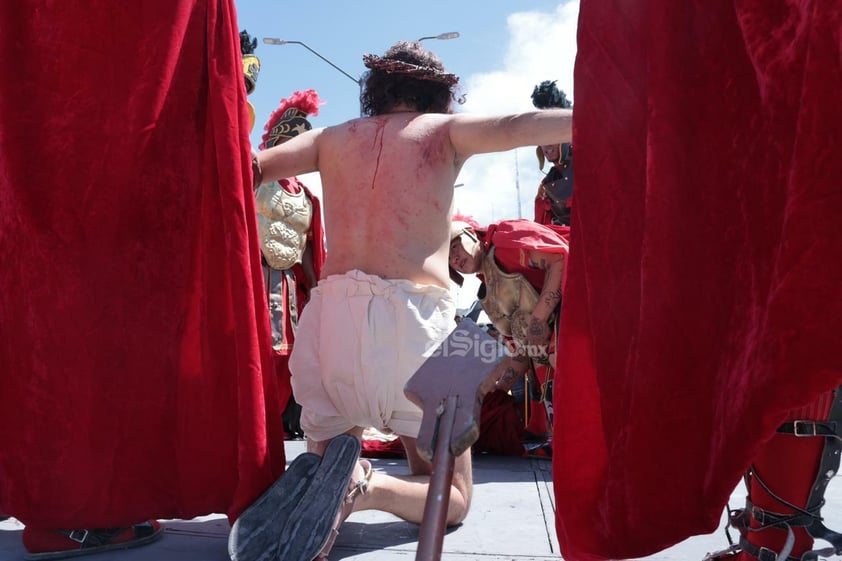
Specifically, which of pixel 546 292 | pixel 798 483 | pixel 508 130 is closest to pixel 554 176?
pixel 546 292

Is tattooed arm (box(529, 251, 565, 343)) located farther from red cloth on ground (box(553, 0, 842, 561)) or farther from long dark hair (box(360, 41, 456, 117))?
red cloth on ground (box(553, 0, 842, 561))

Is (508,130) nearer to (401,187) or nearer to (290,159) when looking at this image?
(401,187)

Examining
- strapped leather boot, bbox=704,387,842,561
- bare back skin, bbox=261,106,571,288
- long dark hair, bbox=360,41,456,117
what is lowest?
strapped leather boot, bbox=704,387,842,561

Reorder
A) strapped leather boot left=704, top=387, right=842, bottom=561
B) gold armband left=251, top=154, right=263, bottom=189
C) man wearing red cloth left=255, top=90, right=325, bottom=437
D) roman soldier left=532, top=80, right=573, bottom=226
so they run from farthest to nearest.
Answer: roman soldier left=532, top=80, right=573, bottom=226 < man wearing red cloth left=255, top=90, right=325, bottom=437 < gold armband left=251, top=154, right=263, bottom=189 < strapped leather boot left=704, top=387, right=842, bottom=561

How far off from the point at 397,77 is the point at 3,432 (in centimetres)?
157

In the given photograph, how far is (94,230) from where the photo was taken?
6.77ft

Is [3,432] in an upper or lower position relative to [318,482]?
upper

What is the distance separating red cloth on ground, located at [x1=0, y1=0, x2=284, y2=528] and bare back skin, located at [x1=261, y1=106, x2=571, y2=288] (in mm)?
337

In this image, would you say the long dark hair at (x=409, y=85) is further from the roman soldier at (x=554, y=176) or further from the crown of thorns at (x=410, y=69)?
the roman soldier at (x=554, y=176)

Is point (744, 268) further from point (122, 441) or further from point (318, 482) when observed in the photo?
point (122, 441)

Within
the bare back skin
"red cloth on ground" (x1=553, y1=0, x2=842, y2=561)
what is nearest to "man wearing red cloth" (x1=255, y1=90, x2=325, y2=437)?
the bare back skin

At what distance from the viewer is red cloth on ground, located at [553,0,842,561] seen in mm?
1120

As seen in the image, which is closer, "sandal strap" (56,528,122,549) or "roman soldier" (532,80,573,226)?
"sandal strap" (56,528,122,549)

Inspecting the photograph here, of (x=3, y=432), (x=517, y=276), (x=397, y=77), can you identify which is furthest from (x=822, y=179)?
(x=517, y=276)
